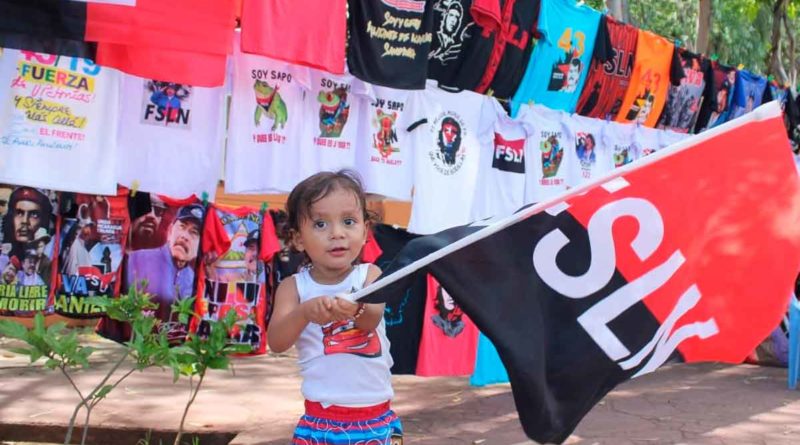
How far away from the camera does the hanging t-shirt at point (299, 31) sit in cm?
437

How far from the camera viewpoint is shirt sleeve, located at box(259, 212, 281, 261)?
473cm

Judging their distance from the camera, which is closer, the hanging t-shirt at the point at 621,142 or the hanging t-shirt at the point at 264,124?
the hanging t-shirt at the point at 264,124

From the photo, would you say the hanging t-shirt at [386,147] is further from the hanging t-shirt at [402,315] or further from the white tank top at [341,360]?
the white tank top at [341,360]

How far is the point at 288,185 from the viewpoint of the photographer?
15.5 feet

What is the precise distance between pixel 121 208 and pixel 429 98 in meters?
1.99

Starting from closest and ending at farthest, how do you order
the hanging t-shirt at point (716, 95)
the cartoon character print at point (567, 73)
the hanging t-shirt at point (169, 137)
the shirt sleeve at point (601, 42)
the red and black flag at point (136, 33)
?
1. the red and black flag at point (136, 33)
2. the hanging t-shirt at point (169, 137)
3. the cartoon character print at point (567, 73)
4. the shirt sleeve at point (601, 42)
5. the hanging t-shirt at point (716, 95)

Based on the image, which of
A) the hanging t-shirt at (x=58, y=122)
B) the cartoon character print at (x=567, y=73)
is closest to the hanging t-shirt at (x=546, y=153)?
the cartoon character print at (x=567, y=73)

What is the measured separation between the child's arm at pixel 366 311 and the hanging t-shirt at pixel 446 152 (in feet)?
8.34

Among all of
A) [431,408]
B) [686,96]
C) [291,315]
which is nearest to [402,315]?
[431,408]

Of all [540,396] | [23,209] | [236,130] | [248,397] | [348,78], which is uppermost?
[348,78]

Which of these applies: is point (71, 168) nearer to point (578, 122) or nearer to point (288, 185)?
point (288, 185)

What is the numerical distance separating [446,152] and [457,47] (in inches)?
25.3

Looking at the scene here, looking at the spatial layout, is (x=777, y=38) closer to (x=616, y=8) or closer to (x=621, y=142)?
(x=616, y=8)

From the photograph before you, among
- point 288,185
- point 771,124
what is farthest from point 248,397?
point 771,124
